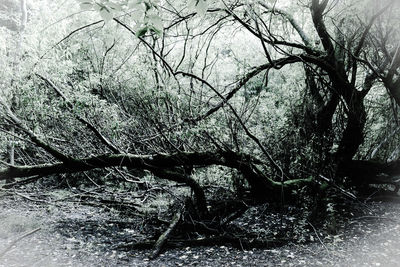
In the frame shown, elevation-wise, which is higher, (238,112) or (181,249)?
(238,112)

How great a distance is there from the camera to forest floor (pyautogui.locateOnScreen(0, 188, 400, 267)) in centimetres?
450

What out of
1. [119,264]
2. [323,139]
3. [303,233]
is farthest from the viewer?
[323,139]

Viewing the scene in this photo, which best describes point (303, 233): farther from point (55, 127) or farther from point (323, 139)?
point (55, 127)

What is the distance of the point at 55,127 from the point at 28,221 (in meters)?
2.08

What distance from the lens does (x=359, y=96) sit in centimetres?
603

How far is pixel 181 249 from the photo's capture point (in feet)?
16.6

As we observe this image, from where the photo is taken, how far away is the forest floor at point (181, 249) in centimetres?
450

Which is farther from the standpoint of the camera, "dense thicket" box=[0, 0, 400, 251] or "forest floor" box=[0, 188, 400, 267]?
"dense thicket" box=[0, 0, 400, 251]

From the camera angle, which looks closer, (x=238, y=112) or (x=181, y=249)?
(x=181, y=249)

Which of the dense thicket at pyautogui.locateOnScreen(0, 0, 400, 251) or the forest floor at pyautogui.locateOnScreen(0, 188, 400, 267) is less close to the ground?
the dense thicket at pyautogui.locateOnScreen(0, 0, 400, 251)

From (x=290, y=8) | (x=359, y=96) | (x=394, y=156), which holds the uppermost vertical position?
(x=290, y=8)

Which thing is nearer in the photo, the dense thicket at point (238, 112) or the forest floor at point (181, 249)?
the forest floor at point (181, 249)

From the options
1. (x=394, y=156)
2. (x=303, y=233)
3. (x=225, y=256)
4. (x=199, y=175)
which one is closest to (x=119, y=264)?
(x=225, y=256)

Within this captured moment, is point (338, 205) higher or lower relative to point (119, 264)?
higher
